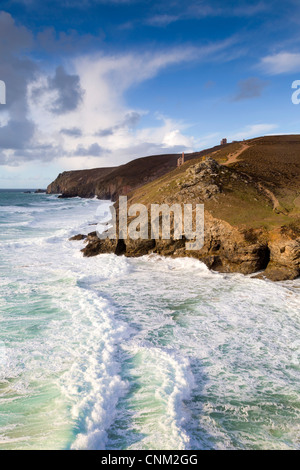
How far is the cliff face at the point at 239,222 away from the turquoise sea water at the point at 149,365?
255 centimetres

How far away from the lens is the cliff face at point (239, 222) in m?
16.9

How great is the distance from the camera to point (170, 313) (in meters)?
11.3

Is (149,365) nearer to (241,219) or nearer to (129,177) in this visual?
(241,219)

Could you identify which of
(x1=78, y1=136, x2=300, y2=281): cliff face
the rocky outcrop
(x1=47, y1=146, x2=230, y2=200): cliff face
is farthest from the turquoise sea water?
(x1=47, y1=146, x2=230, y2=200): cliff face

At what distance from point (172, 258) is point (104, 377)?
13.0 metres

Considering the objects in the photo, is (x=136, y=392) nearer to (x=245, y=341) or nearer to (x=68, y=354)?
(x=68, y=354)

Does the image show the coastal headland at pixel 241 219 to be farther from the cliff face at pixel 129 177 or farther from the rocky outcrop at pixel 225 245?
the cliff face at pixel 129 177

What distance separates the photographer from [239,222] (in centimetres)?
1959

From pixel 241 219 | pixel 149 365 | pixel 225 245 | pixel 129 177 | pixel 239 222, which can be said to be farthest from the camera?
pixel 129 177

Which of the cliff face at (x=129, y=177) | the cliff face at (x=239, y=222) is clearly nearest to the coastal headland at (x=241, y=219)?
the cliff face at (x=239, y=222)

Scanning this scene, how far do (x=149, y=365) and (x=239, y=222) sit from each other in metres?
14.2

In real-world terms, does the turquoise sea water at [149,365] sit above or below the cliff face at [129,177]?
below

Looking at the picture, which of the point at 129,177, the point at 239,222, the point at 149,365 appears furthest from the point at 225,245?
the point at 129,177

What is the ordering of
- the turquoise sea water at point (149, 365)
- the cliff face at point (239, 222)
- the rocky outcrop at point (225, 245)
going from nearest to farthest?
the turquoise sea water at point (149, 365) → the rocky outcrop at point (225, 245) → the cliff face at point (239, 222)
